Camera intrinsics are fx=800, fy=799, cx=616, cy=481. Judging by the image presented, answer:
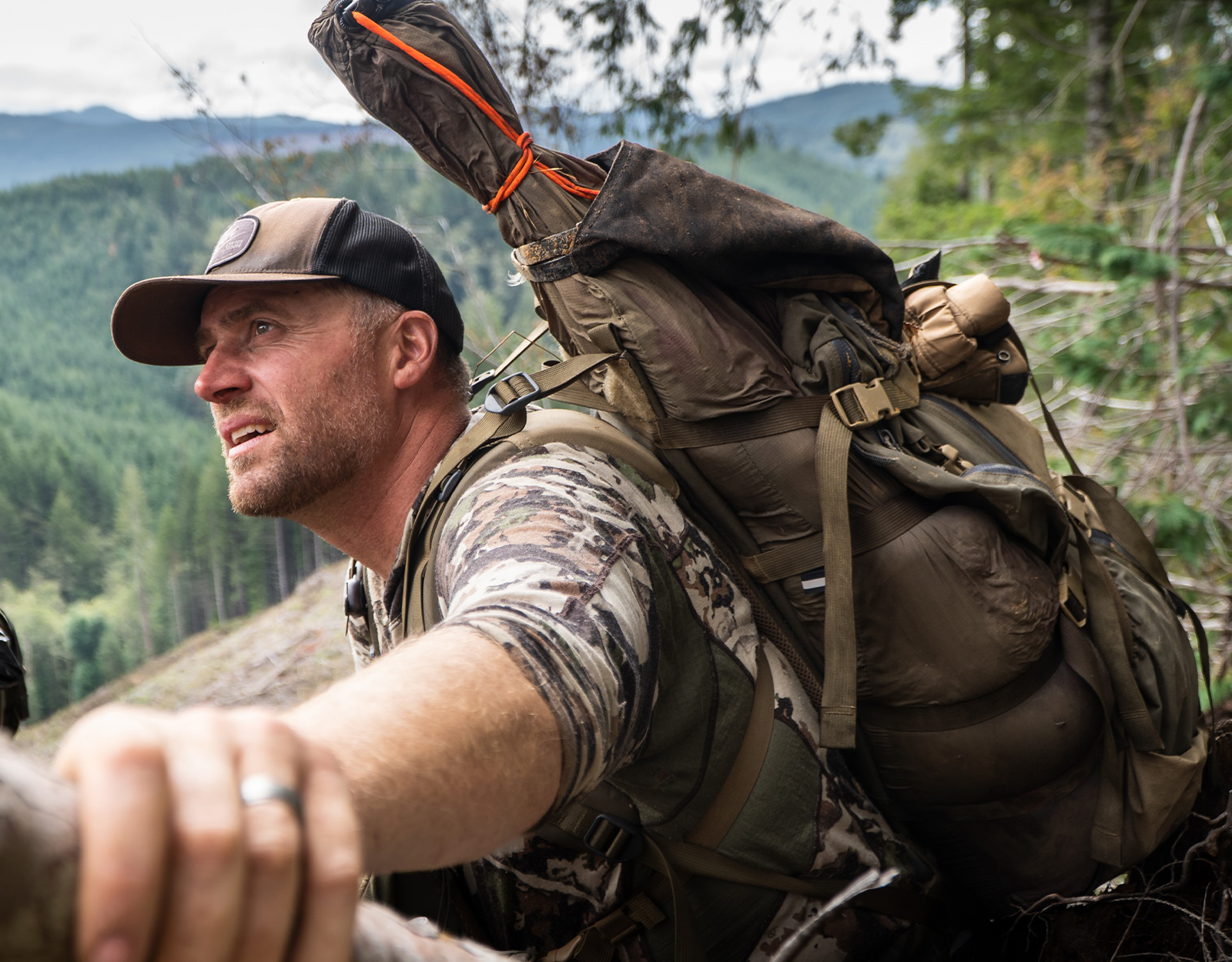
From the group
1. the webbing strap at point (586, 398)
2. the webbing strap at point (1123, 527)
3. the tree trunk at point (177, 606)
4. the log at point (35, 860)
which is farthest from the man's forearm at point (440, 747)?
the tree trunk at point (177, 606)

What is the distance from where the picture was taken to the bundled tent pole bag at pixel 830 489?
1793 mm

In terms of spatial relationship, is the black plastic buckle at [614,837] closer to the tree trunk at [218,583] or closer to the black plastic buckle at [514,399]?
the black plastic buckle at [514,399]

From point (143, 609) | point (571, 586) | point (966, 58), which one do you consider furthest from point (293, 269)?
point (143, 609)

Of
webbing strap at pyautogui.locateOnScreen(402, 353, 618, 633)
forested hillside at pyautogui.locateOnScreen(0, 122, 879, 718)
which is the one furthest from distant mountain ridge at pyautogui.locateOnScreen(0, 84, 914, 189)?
webbing strap at pyautogui.locateOnScreen(402, 353, 618, 633)

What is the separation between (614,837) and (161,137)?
762 inches

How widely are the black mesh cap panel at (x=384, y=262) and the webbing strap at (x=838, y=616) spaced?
4.53 ft

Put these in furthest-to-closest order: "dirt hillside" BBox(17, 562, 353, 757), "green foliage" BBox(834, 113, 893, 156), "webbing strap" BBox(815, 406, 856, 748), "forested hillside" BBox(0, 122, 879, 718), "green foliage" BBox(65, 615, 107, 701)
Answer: "forested hillside" BBox(0, 122, 879, 718)
"green foliage" BBox(65, 615, 107, 701)
"green foliage" BBox(834, 113, 893, 156)
"dirt hillside" BBox(17, 562, 353, 757)
"webbing strap" BBox(815, 406, 856, 748)

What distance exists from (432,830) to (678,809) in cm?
101

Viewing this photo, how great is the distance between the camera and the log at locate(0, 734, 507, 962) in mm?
416

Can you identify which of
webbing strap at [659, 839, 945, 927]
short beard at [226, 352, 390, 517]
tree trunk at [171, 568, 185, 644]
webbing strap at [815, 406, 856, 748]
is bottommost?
tree trunk at [171, 568, 185, 644]

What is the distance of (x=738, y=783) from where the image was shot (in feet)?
5.84

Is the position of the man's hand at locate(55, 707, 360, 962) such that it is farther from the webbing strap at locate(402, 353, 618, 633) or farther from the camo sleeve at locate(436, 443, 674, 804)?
the webbing strap at locate(402, 353, 618, 633)

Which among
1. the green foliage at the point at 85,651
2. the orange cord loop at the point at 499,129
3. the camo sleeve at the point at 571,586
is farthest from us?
the green foliage at the point at 85,651

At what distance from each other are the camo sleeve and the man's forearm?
0.05 m
